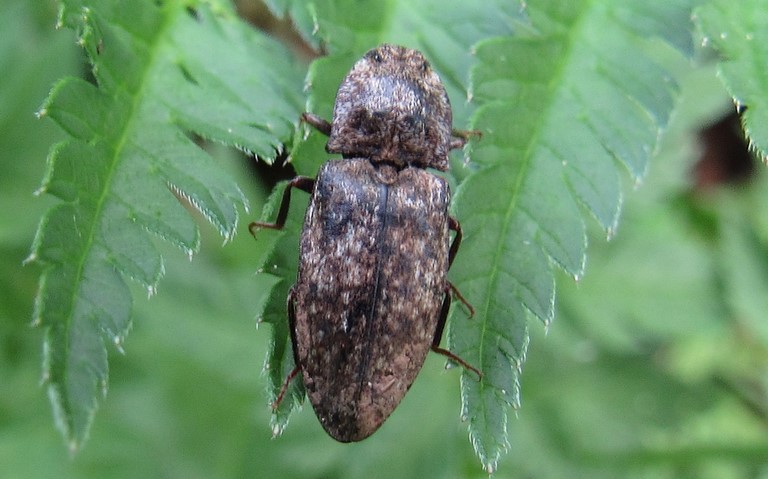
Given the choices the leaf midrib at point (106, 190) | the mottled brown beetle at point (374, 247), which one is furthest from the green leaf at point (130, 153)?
the mottled brown beetle at point (374, 247)

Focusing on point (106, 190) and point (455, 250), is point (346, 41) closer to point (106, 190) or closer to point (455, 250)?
point (455, 250)

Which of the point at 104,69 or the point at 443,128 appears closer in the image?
the point at 104,69

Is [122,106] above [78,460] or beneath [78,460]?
above

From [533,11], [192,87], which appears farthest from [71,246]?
[533,11]

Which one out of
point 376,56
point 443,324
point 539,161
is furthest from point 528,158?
point 376,56

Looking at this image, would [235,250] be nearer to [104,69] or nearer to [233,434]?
[233,434]

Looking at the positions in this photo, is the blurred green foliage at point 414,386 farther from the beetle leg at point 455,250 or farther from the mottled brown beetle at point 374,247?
the beetle leg at point 455,250
